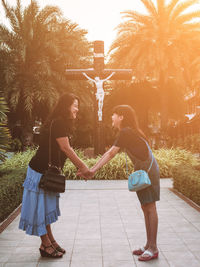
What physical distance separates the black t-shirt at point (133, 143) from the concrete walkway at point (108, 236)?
3.88ft

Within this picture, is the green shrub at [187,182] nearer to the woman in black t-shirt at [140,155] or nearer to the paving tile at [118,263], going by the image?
the woman in black t-shirt at [140,155]

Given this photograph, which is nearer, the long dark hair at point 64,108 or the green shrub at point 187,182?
the long dark hair at point 64,108

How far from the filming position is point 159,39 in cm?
2202

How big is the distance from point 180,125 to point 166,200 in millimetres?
28670

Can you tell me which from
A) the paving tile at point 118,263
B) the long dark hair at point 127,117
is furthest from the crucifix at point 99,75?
the paving tile at point 118,263

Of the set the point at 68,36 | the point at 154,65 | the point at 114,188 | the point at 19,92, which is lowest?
the point at 114,188

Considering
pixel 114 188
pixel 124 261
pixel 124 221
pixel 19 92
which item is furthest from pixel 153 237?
pixel 19 92

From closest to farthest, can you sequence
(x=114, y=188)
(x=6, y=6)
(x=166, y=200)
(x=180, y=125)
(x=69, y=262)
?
(x=69, y=262)
(x=166, y=200)
(x=114, y=188)
(x=6, y=6)
(x=180, y=125)

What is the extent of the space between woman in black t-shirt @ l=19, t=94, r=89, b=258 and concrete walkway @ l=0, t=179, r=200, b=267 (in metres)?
0.39

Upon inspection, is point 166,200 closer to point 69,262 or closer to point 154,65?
point 69,262

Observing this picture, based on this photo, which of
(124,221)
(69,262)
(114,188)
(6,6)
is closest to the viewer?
(69,262)

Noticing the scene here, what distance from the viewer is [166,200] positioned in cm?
809

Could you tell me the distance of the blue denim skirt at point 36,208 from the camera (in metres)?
4.06

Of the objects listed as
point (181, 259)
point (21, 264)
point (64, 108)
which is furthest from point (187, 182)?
point (21, 264)
